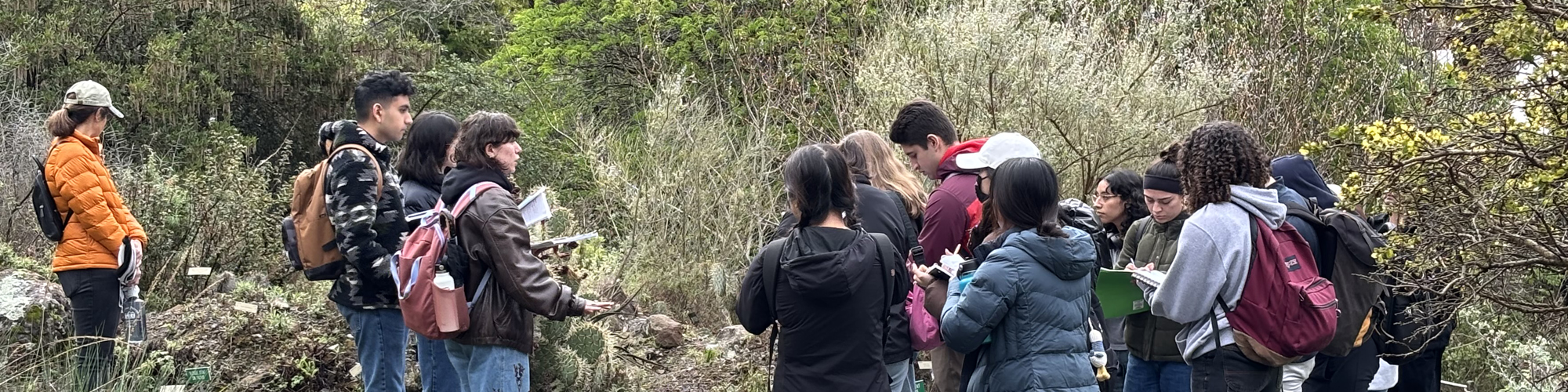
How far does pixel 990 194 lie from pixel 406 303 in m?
1.94

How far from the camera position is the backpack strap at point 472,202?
13.4 feet

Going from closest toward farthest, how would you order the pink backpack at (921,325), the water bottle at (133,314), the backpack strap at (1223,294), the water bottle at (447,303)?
the backpack strap at (1223,294) → the water bottle at (447,303) → the pink backpack at (921,325) → the water bottle at (133,314)

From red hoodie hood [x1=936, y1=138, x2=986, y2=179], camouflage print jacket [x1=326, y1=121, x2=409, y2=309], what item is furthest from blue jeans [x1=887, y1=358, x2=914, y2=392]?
camouflage print jacket [x1=326, y1=121, x2=409, y2=309]

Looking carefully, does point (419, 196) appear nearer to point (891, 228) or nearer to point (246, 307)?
point (891, 228)

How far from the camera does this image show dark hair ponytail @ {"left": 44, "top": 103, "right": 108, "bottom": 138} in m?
5.43

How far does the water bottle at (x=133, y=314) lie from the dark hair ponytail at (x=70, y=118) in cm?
74

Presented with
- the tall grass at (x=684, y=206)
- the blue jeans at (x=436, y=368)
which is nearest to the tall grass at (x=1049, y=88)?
the tall grass at (x=684, y=206)

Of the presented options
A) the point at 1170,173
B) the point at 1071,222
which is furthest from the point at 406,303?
the point at 1170,173

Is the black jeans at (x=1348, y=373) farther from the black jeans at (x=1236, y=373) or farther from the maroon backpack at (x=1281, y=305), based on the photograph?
the maroon backpack at (x=1281, y=305)

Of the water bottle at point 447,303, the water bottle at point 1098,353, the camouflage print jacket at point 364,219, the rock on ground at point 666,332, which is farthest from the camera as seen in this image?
the rock on ground at point 666,332

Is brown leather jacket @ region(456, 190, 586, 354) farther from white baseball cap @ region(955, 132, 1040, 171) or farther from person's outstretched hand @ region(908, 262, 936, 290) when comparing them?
white baseball cap @ region(955, 132, 1040, 171)

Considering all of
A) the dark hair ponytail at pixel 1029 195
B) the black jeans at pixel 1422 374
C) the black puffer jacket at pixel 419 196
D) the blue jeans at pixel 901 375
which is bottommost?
the black jeans at pixel 1422 374

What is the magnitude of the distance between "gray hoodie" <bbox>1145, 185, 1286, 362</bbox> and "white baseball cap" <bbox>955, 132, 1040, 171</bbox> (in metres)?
0.77

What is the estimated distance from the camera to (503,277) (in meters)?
4.10
